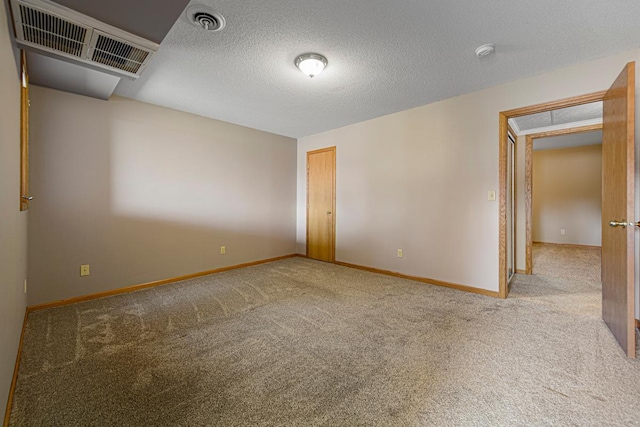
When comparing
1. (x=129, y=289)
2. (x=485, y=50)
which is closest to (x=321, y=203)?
(x=129, y=289)

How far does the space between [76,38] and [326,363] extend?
276 cm

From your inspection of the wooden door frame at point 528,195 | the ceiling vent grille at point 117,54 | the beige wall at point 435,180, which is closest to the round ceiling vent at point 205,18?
the ceiling vent grille at point 117,54

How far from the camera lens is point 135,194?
10.7 ft

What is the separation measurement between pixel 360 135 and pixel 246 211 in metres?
2.22

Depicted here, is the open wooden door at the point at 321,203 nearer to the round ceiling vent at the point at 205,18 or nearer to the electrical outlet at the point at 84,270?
the round ceiling vent at the point at 205,18

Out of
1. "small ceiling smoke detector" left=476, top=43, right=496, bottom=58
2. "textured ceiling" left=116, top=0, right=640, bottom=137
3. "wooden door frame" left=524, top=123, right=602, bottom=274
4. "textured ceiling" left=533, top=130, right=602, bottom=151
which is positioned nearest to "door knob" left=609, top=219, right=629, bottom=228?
"textured ceiling" left=116, top=0, right=640, bottom=137

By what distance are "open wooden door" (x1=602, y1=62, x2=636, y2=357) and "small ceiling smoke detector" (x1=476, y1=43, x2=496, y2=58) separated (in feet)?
2.79

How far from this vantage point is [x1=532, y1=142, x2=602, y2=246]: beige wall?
6105mm

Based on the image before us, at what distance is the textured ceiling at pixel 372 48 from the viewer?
5.82 ft

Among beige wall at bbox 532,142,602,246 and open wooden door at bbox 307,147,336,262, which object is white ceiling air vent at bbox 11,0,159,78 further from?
beige wall at bbox 532,142,602,246

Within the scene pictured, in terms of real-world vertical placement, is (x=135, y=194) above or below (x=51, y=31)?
below

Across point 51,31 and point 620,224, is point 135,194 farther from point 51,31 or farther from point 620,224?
point 620,224

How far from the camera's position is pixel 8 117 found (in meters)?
1.44

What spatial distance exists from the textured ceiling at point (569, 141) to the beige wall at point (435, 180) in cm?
356
